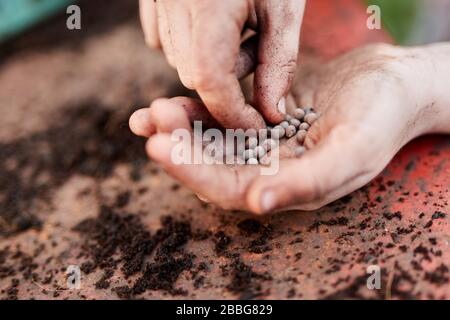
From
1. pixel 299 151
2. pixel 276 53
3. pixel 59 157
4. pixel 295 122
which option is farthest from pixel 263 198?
pixel 59 157

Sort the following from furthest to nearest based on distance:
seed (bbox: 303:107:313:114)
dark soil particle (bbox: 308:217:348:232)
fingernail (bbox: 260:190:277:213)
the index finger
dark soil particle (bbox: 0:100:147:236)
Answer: dark soil particle (bbox: 0:100:147:236) → seed (bbox: 303:107:313:114) → dark soil particle (bbox: 308:217:348:232) → the index finger → fingernail (bbox: 260:190:277:213)

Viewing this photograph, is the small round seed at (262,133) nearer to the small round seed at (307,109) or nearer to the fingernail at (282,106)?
the fingernail at (282,106)

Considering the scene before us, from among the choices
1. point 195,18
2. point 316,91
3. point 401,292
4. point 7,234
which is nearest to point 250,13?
point 195,18

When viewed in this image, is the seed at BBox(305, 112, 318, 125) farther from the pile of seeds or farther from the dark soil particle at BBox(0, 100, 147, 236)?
the dark soil particle at BBox(0, 100, 147, 236)

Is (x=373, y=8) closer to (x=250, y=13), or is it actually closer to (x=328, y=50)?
(x=328, y=50)

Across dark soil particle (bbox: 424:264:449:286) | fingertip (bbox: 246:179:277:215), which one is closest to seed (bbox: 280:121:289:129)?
fingertip (bbox: 246:179:277:215)

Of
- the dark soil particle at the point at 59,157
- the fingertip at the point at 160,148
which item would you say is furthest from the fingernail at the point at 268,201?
the dark soil particle at the point at 59,157
